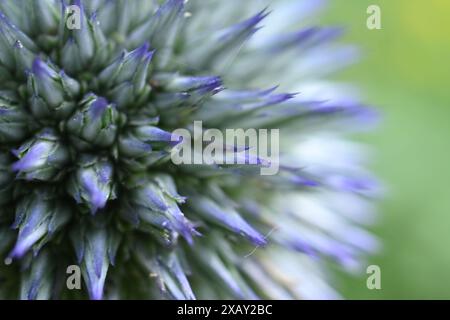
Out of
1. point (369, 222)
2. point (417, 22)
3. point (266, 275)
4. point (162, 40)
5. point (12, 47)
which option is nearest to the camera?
point (12, 47)

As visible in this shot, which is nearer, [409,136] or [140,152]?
[140,152]

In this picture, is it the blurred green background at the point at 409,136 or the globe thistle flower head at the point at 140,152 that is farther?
the blurred green background at the point at 409,136

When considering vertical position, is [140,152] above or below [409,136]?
below
